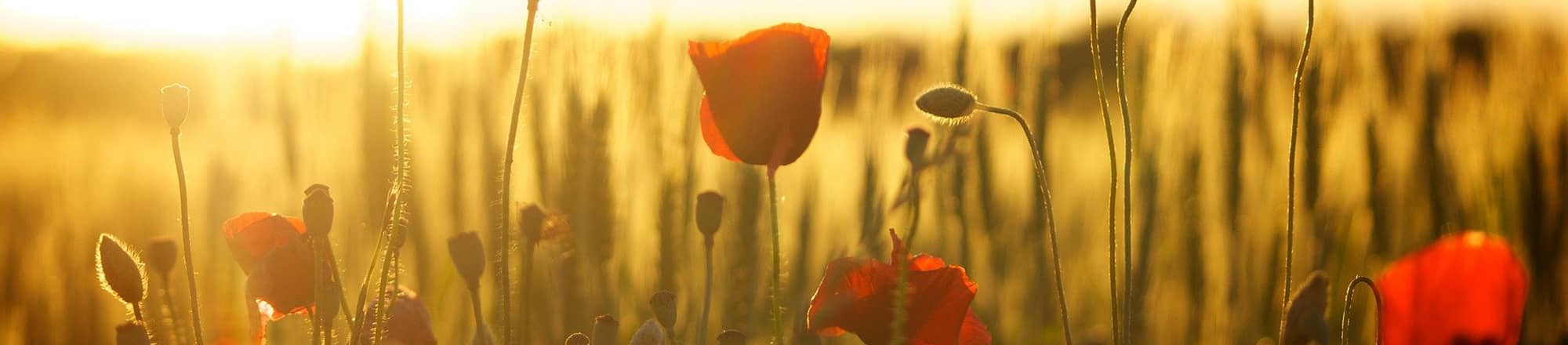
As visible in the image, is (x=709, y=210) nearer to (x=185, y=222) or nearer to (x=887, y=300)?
(x=887, y=300)

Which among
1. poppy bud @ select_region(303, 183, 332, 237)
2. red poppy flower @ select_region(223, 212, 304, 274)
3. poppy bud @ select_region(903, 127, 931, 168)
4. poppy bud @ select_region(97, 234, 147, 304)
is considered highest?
poppy bud @ select_region(903, 127, 931, 168)

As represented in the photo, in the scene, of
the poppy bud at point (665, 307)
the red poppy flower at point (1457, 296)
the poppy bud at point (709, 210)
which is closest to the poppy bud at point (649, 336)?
the poppy bud at point (665, 307)

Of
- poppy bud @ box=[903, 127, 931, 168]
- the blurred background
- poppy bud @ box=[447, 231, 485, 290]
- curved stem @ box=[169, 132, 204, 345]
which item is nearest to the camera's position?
curved stem @ box=[169, 132, 204, 345]

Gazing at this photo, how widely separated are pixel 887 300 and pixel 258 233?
30 cm

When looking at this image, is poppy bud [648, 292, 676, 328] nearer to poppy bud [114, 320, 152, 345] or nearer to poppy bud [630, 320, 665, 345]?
poppy bud [630, 320, 665, 345]

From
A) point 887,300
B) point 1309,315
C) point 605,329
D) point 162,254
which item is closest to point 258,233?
point 162,254

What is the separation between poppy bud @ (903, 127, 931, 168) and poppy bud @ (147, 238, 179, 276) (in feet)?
1.26

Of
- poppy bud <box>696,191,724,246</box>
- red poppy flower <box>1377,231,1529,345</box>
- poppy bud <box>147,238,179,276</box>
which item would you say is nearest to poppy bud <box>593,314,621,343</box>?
poppy bud <box>696,191,724,246</box>

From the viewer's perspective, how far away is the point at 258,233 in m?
Result: 0.70

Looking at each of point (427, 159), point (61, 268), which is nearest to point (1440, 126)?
point (427, 159)

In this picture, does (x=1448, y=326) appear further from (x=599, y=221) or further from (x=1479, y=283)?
(x=599, y=221)

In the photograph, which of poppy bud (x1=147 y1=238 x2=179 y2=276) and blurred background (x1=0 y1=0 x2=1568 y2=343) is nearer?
poppy bud (x1=147 y1=238 x2=179 y2=276)

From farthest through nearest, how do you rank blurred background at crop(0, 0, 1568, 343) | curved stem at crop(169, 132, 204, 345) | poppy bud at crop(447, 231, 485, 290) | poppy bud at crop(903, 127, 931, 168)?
blurred background at crop(0, 0, 1568, 343), poppy bud at crop(903, 127, 931, 168), poppy bud at crop(447, 231, 485, 290), curved stem at crop(169, 132, 204, 345)

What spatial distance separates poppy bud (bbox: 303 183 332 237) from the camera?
25.0 inches
